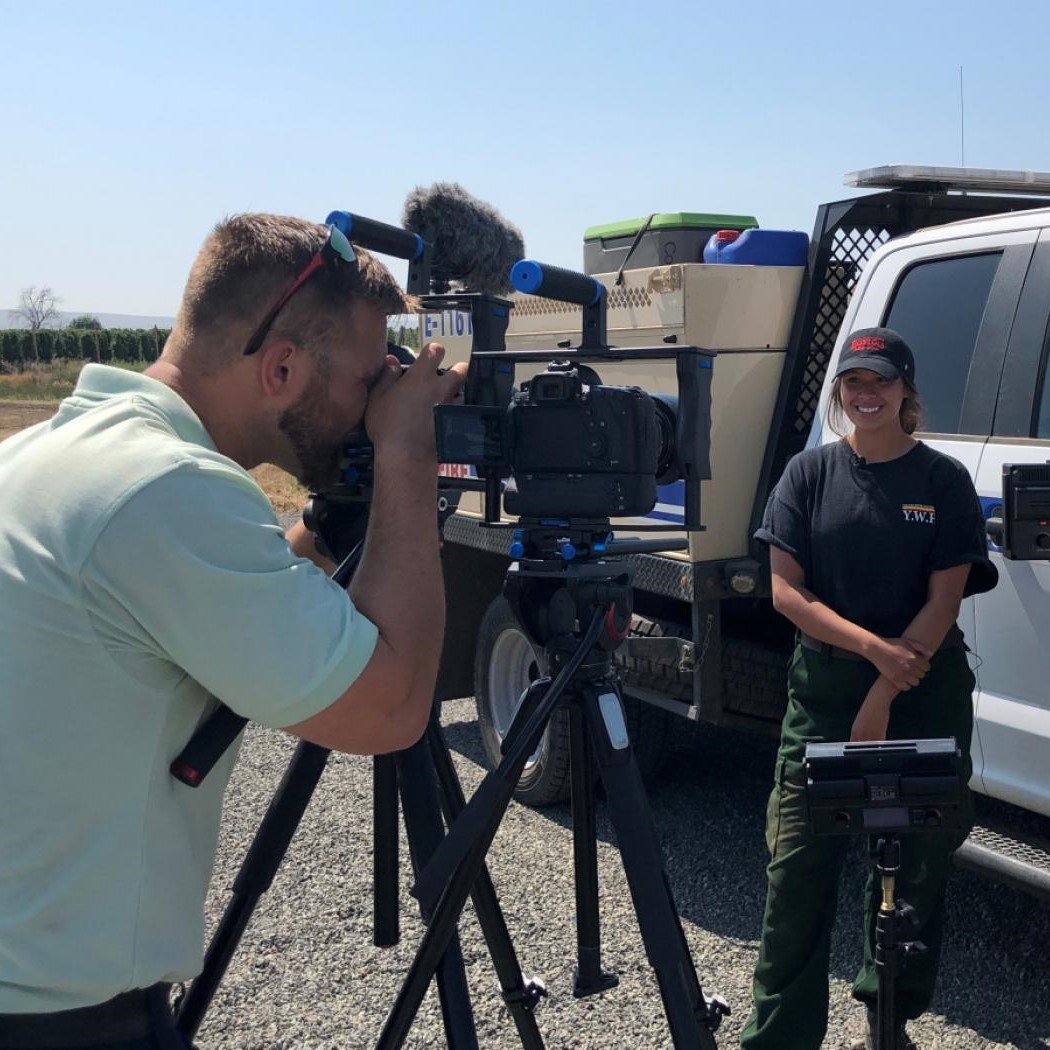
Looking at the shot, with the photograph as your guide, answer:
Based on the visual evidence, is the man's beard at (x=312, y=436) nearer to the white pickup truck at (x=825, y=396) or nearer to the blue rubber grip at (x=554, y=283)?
the blue rubber grip at (x=554, y=283)

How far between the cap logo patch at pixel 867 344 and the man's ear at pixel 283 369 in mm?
1945

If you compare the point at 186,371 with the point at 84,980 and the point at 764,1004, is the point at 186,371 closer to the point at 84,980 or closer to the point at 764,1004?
the point at 84,980

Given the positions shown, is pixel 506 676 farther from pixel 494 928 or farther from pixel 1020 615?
pixel 494 928

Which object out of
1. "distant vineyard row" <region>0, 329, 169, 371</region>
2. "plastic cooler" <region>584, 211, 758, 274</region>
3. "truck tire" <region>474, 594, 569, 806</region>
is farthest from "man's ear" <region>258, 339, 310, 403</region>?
"distant vineyard row" <region>0, 329, 169, 371</region>

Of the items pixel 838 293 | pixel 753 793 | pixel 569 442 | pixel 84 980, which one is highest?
pixel 838 293

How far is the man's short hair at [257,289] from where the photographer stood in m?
1.67

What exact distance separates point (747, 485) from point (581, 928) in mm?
2014

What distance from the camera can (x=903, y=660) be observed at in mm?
3029

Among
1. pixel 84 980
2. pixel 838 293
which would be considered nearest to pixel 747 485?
pixel 838 293

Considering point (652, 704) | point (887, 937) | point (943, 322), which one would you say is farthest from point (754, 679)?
point (887, 937)

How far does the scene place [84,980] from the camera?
150 cm

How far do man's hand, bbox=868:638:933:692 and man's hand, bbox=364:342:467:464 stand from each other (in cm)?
163

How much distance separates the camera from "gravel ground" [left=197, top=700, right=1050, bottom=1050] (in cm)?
341

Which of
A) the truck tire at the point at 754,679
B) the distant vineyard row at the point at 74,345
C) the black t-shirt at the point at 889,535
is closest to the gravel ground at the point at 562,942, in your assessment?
the truck tire at the point at 754,679
